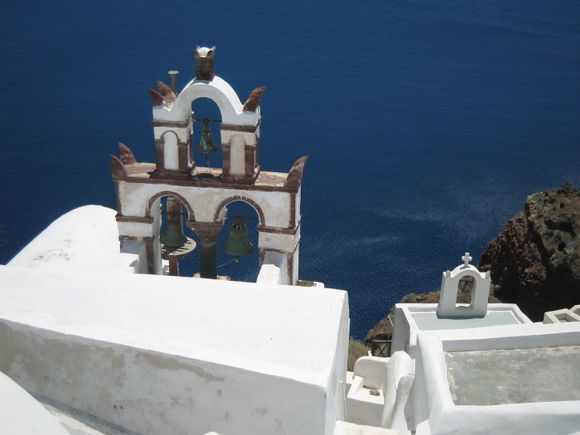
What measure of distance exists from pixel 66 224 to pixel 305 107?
23.8 metres

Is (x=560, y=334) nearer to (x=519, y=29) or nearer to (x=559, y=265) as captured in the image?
(x=559, y=265)

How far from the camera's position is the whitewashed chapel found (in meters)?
6.71

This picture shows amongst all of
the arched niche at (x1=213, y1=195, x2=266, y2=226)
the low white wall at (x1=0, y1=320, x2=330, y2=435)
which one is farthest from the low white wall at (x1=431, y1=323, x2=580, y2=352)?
the arched niche at (x1=213, y1=195, x2=266, y2=226)

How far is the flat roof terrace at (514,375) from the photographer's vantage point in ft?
23.5

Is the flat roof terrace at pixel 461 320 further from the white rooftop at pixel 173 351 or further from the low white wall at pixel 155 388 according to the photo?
the low white wall at pixel 155 388

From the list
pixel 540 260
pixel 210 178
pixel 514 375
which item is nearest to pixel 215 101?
pixel 210 178

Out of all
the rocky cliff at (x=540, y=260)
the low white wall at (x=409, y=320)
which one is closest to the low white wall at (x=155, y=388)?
the low white wall at (x=409, y=320)

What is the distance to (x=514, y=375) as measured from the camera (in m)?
7.49

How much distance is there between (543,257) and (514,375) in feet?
47.5

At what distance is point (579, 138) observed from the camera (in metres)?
34.3

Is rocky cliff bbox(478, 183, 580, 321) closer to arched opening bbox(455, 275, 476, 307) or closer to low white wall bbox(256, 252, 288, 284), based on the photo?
arched opening bbox(455, 275, 476, 307)

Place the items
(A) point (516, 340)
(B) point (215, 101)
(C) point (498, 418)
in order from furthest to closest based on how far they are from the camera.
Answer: (B) point (215, 101)
(A) point (516, 340)
(C) point (498, 418)

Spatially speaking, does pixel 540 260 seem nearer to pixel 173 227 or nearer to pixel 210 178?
pixel 173 227

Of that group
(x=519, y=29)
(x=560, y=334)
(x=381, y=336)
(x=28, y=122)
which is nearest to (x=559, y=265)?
(x=381, y=336)
